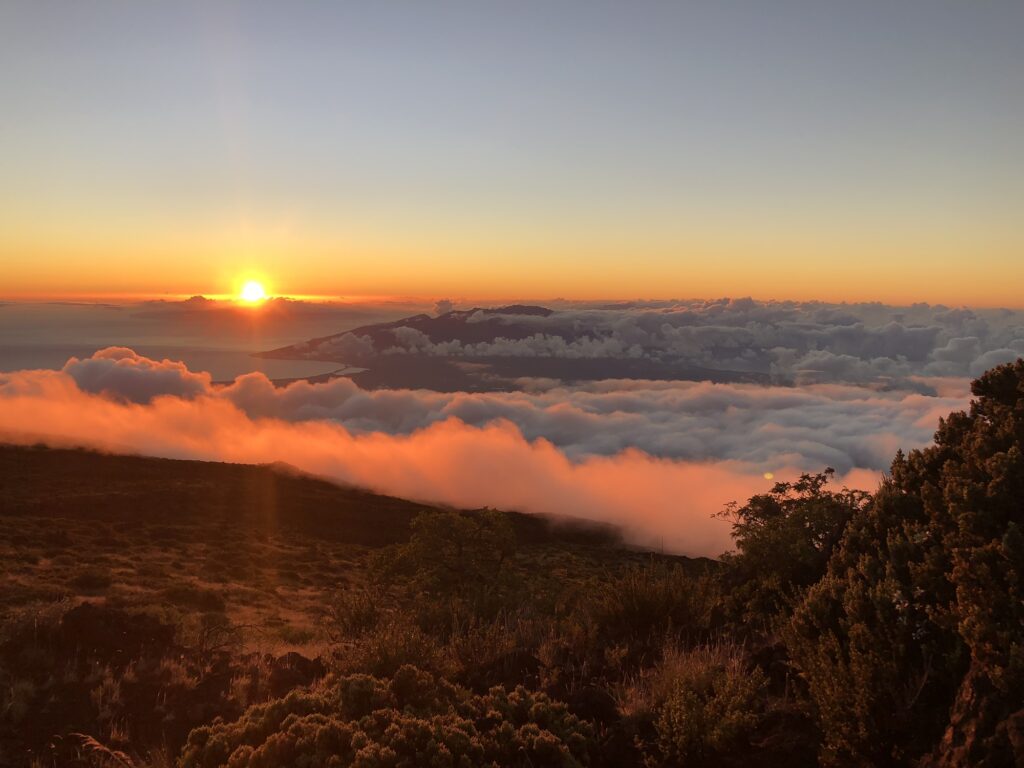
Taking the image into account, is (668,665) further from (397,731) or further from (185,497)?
(185,497)

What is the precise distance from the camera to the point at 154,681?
23.6 feet

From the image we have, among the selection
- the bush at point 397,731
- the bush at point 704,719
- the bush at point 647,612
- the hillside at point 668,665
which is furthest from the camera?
the bush at point 647,612

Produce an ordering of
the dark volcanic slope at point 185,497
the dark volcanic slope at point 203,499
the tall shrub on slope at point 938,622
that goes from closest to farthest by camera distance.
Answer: the tall shrub on slope at point 938,622, the dark volcanic slope at point 203,499, the dark volcanic slope at point 185,497

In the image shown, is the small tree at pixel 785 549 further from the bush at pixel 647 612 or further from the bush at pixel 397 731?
the bush at pixel 397 731

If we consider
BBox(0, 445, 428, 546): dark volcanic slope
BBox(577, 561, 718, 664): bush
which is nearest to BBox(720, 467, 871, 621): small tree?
BBox(577, 561, 718, 664): bush

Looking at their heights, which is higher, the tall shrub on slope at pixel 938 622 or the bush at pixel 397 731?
the tall shrub on slope at pixel 938 622

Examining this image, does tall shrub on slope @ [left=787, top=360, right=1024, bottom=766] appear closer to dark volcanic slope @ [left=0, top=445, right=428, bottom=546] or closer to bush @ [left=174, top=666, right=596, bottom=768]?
bush @ [left=174, top=666, right=596, bottom=768]

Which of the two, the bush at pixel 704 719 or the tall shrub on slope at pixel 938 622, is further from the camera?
the bush at pixel 704 719

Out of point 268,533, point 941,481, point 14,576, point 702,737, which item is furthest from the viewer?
point 268,533

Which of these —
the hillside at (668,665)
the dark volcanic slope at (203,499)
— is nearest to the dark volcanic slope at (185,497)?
the dark volcanic slope at (203,499)

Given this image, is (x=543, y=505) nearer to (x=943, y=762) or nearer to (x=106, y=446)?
(x=106, y=446)

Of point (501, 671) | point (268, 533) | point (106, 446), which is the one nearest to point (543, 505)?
point (106, 446)

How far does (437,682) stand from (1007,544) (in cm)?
476

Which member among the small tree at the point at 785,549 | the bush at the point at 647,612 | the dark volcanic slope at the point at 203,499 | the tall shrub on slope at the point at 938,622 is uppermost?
the tall shrub on slope at the point at 938,622
